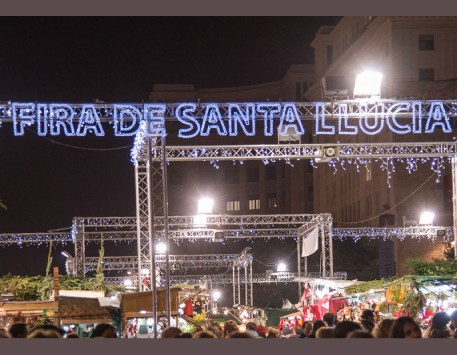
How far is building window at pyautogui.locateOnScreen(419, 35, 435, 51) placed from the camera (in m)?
65.6

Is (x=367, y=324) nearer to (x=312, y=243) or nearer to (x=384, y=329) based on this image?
(x=384, y=329)

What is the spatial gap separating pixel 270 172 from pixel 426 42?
43041mm

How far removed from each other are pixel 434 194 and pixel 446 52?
998cm

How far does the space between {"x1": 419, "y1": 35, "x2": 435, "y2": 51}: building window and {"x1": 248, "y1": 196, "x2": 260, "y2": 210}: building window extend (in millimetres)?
45161

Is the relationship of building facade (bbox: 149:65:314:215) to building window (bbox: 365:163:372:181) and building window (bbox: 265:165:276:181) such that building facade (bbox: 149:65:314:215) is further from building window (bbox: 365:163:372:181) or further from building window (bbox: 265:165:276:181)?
building window (bbox: 365:163:372:181)

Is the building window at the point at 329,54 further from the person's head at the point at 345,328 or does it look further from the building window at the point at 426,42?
the person's head at the point at 345,328

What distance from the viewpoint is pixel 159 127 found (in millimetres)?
20812

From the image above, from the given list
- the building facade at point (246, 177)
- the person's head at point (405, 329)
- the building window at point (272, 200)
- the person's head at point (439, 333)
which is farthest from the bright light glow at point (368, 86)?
the building window at point (272, 200)

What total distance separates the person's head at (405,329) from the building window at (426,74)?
5900 centimetres

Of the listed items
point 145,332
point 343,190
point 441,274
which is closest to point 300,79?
point 343,190

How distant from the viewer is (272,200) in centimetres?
10675

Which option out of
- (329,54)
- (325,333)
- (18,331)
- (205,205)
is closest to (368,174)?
(329,54)

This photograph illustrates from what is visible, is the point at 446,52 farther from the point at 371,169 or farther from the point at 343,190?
the point at 343,190

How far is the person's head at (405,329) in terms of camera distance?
8312 millimetres
